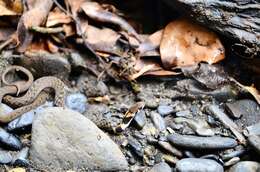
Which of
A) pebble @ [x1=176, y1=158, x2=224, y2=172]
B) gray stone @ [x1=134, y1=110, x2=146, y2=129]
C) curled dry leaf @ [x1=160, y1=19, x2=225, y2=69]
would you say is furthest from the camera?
curled dry leaf @ [x1=160, y1=19, x2=225, y2=69]

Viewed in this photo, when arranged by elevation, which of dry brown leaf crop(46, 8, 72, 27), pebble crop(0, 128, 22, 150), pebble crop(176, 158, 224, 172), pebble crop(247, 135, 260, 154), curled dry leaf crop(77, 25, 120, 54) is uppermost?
dry brown leaf crop(46, 8, 72, 27)

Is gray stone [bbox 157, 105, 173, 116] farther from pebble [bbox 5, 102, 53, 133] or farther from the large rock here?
pebble [bbox 5, 102, 53, 133]

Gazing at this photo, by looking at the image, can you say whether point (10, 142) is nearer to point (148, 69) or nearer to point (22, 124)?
point (22, 124)

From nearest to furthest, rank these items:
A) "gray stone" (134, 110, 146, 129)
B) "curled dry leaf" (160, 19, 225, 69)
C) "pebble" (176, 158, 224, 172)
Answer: "pebble" (176, 158, 224, 172) → "gray stone" (134, 110, 146, 129) → "curled dry leaf" (160, 19, 225, 69)

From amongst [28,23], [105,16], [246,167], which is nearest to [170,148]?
[246,167]

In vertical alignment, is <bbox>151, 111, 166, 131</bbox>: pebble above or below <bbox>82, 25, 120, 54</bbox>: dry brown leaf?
below

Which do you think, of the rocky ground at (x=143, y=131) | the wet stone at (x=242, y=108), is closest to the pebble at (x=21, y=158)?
the rocky ground at (x=143, y=131)

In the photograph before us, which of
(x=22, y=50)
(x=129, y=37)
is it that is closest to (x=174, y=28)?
(x=129, y=37)

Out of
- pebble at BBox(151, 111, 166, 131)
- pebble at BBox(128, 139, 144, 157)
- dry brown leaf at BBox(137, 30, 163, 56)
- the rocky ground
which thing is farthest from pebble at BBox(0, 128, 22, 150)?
dry brown leaf at BBox(137, 30, 163, 56)
